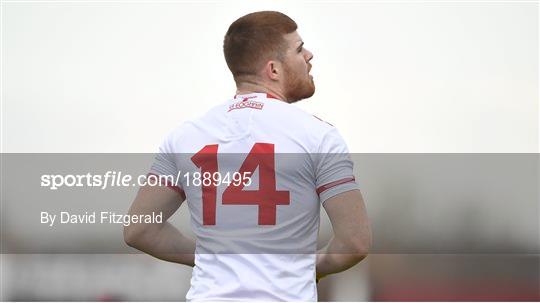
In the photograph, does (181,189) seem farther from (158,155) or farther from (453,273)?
(453,273)

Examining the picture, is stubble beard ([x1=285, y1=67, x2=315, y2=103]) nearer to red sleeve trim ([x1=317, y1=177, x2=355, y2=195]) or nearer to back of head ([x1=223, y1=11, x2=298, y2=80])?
back of head ([x1=223, y1=11, x2=298, y2=80])

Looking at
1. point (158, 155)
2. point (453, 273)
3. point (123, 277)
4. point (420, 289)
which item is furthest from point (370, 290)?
point (158, 155)

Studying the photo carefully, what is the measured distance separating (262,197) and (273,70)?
0.67m

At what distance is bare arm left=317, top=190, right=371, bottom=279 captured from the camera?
3.96 metres

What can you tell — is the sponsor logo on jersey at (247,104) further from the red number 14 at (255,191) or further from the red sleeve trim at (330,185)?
the red sleeve trim at (330,185)

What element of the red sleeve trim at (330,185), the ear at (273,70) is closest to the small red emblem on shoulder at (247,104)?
the ear at (273,70)

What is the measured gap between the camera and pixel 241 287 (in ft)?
12.7

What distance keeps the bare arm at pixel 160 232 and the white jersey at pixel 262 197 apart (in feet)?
0.86

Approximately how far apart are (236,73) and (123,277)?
34867 mm

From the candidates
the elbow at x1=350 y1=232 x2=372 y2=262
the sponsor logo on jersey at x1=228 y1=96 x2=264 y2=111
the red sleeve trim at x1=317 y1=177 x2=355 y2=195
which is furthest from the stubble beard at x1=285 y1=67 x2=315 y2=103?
the elbow at x1=350 y1=232 x2=372 y2=262

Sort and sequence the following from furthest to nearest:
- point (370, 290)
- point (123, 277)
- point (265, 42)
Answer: point (370, 290) → point (123, 277) → point (265, 42)

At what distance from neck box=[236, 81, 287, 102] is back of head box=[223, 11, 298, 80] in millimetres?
57

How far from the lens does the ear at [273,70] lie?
417 centimetres

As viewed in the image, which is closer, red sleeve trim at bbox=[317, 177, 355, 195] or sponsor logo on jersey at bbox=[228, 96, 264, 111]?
red sleeve trim at bbox=[317, 177, 355, 195]
